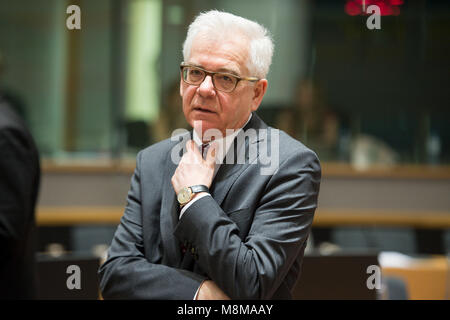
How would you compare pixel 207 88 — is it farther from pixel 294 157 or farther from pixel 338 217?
pixel 338 217

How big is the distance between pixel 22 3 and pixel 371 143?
3.53 m

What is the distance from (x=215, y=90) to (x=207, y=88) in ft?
0.08

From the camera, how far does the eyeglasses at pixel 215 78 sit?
1.50 m

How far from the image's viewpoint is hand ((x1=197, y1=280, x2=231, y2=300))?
1435mm

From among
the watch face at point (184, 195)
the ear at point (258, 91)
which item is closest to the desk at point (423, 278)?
the ear at point (258, 91)

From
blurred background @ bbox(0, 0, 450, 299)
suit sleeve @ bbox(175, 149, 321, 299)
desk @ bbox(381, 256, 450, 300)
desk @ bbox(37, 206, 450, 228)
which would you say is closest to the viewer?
suit sleeve @ bbox(175, 149, 321, 299)

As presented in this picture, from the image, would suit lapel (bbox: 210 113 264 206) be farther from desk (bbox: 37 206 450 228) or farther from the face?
desk (bbox: 37 206 450 228)

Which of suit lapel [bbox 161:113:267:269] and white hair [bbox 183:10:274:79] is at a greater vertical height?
white hair [bbox 183:10:274:79]

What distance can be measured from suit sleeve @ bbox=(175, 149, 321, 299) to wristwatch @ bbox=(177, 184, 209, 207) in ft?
0.10

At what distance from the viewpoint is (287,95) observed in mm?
5637

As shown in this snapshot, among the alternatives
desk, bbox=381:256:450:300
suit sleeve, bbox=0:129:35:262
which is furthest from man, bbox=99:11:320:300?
desk, bbox=381:256:450:300

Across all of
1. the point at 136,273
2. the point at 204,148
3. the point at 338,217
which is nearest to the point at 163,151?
the point at 204,148

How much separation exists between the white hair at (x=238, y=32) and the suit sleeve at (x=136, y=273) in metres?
0.44

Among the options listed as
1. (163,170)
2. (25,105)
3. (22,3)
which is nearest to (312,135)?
(25,105)
